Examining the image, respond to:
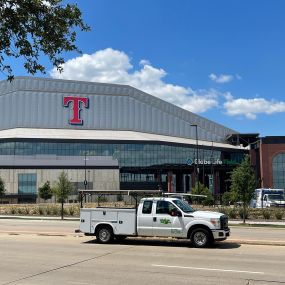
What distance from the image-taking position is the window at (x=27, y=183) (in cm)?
10561

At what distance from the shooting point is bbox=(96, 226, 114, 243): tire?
1958 centimetres

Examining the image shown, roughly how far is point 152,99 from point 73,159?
35.4 meters

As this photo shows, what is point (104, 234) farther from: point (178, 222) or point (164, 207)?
point (178, 222)

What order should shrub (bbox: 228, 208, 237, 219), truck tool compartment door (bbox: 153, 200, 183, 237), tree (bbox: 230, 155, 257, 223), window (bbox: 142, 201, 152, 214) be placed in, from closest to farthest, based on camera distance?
truck tool compartment door (bbox: 153, 200, 183, 237), window (bbox: 142, 201, 152, 214), tree (bbox: 230, 155, 257, 223), shrub (bbox: 228, 208, 237, 219)

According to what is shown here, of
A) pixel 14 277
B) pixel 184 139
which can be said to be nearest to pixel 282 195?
pixel 14 277

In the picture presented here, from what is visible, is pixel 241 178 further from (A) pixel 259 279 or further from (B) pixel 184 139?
(B) pixel 184 139

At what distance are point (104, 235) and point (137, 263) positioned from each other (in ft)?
20.4

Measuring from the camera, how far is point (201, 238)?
17984 millimetres

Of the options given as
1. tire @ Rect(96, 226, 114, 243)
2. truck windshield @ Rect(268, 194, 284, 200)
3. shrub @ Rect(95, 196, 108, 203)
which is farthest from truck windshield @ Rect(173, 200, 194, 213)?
truck windshield @ Rect(268, 194, 284, 200)

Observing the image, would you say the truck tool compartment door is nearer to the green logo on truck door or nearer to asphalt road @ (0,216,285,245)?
the green logo on truck door

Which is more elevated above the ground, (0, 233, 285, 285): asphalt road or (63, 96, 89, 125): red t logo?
(63, 96, 89, 125): red t logo

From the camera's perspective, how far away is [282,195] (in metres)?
53.7

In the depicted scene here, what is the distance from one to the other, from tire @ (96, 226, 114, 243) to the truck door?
124 centimetres

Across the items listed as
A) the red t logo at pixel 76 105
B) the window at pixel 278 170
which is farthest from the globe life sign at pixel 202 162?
the red t logo at pixel 76 105
